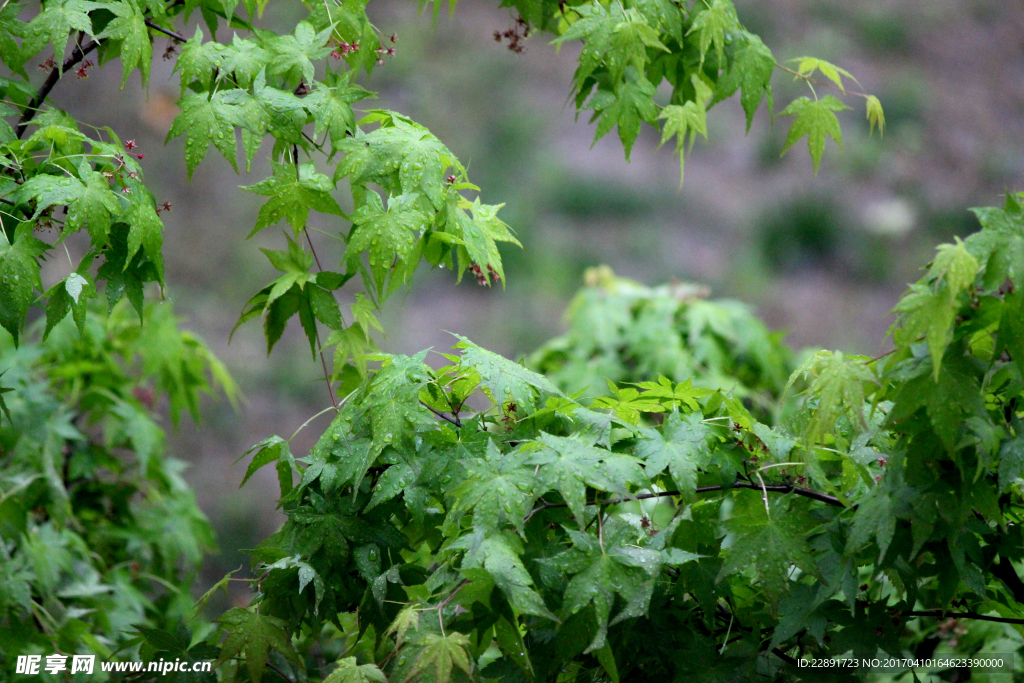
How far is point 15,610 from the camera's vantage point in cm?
169

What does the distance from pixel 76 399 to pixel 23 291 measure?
1.21m

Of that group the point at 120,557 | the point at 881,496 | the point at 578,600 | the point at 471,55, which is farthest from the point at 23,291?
the point at 471,55

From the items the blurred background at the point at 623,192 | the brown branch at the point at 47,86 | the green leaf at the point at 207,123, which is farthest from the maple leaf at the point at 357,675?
the blurred background at the point at 623,192

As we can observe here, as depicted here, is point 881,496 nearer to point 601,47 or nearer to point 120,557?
point 601,47

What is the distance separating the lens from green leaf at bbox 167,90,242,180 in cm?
121

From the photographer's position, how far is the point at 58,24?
3.81 feet

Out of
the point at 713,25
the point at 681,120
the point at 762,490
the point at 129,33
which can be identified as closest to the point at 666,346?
the point at 681,120

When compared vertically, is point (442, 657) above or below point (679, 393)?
below

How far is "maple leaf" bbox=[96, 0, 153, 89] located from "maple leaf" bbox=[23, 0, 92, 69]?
0.09ft

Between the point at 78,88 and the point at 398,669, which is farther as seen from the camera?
the point at 78,88

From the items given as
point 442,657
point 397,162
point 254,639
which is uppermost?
point 397,162

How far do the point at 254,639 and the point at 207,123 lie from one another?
775 millimetres

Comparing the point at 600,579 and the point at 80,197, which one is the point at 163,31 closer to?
A: the point at 80,197

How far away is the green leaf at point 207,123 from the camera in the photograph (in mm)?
1211
